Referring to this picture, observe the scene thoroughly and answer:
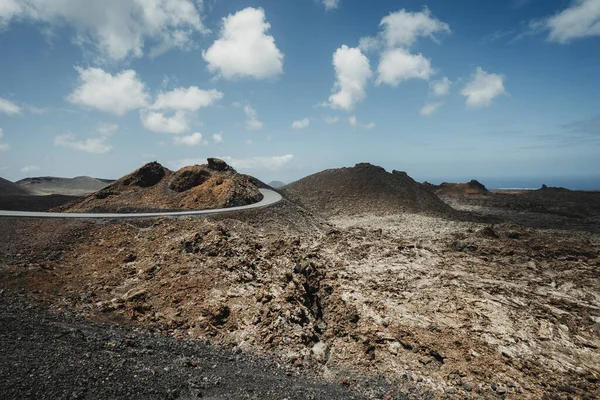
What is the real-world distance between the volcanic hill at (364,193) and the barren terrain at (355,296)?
1631cm

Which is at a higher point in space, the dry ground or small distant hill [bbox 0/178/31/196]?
small distant hill [bbox 0/178/31/196]

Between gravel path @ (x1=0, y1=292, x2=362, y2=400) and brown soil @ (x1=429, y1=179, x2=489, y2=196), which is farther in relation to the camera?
brown soil @ (x1=429, y1=179, x2=489, y2=196)

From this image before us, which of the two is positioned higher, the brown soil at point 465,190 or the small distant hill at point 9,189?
the small distant hill at point 9,189

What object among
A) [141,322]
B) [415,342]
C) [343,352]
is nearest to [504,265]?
[415,342]

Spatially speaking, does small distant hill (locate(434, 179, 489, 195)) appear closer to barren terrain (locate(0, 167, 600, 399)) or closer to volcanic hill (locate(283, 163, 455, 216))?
volcanic hill (locate(283, 163, 455, 216))

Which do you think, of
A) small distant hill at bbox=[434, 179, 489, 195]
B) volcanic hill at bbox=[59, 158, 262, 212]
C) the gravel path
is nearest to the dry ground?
the gravel path

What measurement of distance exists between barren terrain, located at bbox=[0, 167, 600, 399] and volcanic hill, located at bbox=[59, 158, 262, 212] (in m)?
8.67

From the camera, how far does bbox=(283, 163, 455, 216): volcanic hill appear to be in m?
42.6

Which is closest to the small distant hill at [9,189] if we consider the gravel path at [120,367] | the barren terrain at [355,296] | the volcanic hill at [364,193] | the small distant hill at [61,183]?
the small distant hill at [61,183]

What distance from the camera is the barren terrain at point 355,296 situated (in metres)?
11.1

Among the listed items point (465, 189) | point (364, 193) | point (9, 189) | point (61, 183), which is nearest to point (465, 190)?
point (465, 189)

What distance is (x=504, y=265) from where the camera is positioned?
61.8 ft

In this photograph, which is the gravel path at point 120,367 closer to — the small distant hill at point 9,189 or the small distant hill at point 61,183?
the small distant hill at point 9,189

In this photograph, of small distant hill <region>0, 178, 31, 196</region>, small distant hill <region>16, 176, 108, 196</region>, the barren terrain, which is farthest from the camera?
small distant hill <region>16, 176, 108, 196</region>
